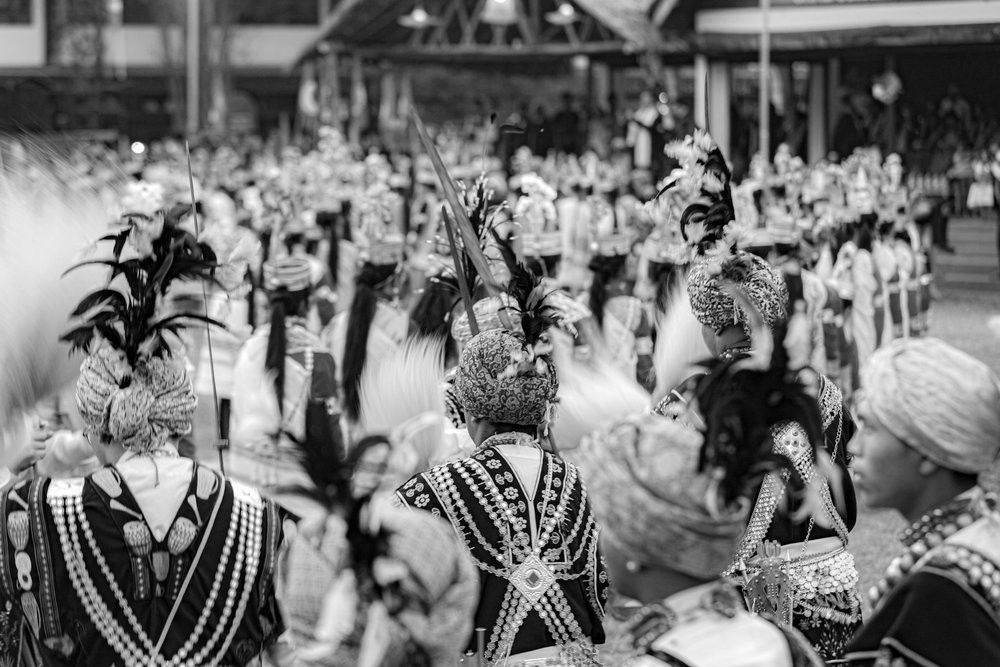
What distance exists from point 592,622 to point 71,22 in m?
35.9

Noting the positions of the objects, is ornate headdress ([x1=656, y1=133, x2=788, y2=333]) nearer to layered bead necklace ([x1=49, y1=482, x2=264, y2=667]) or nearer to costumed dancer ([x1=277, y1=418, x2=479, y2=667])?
layered bead necklace ([x1=49, y1=482, x2=264, y2=667])

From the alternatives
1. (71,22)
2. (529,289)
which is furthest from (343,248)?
(71,22)

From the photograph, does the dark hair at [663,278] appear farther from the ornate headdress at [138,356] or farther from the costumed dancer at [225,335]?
the ornate headdress at [138,356]

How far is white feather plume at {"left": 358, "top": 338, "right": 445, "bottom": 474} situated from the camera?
4.60 metres

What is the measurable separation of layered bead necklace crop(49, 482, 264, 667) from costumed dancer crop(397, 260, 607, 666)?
422 mm

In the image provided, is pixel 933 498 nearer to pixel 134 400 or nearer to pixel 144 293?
pixel 134 400

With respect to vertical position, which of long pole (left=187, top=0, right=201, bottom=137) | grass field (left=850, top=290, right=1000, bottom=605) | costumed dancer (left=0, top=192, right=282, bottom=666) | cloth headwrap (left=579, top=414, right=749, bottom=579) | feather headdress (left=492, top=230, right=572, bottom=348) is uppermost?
long pole (left=187, top=0, right=201, bottom=137)

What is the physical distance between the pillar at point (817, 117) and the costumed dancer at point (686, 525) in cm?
2051

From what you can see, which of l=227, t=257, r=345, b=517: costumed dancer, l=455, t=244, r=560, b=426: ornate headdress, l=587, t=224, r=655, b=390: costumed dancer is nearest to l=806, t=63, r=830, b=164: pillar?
l=587, t=224, r=655, b=390: costumed dancer

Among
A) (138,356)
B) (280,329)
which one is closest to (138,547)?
(138,356)

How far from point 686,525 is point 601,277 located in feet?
23.1

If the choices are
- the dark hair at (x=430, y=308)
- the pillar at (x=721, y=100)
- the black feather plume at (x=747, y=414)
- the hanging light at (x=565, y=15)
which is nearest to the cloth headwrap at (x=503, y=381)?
the black feather plume at (x=747, y=414)

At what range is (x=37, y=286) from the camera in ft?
14.4

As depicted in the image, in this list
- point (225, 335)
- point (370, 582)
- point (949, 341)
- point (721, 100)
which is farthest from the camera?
point (721, 100)
